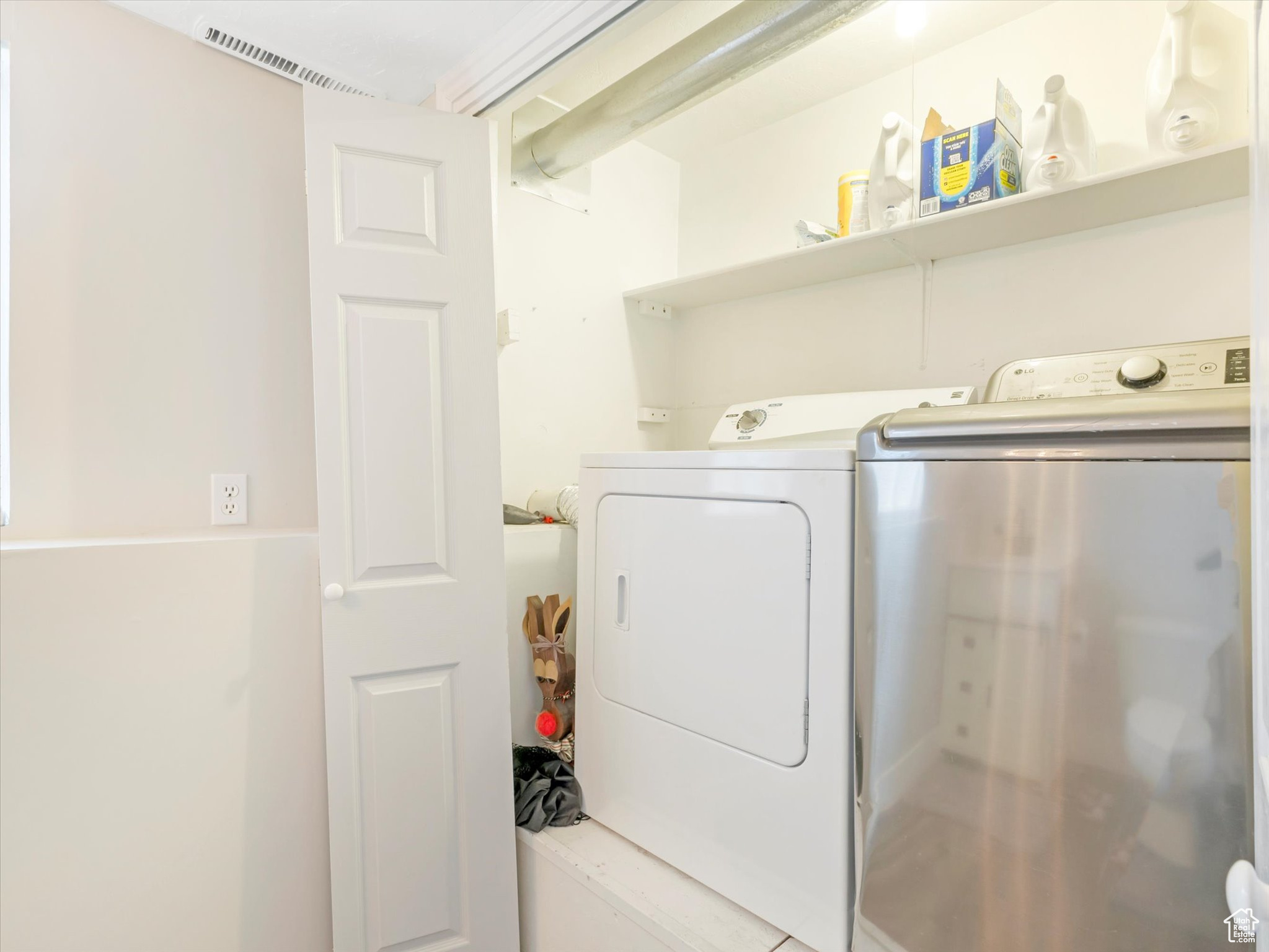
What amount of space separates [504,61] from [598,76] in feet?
1.95

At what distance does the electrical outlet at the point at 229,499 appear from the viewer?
1.66 m

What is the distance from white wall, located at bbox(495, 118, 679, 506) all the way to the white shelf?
12.0 inches

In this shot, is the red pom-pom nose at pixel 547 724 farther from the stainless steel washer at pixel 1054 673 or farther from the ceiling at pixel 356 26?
the ceiling at pixel 356 26

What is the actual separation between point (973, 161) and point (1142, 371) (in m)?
0.65

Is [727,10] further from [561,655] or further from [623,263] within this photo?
[561,655]

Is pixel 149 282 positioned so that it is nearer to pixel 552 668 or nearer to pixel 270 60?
pixel 270 60

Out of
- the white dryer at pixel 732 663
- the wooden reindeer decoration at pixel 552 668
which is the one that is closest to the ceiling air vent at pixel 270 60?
the white dryer at pixel 732 663

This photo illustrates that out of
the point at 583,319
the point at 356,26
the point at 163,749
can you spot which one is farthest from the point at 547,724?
the point at 356,26

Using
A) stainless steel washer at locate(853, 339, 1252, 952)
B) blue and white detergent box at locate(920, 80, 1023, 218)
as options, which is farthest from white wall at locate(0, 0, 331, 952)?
blue and white detergent box at locate(920, 80, 1023, 218)

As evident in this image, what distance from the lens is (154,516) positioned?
1.58 meters

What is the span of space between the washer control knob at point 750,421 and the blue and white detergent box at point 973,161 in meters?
0.67

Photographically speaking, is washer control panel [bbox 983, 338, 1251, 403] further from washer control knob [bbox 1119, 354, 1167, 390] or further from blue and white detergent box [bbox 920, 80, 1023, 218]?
blue and white detergent box [bbox 920, 80, 1023, 218]


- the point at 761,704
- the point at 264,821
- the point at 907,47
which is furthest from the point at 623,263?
the point at 264,821

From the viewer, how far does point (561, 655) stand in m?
1.89
